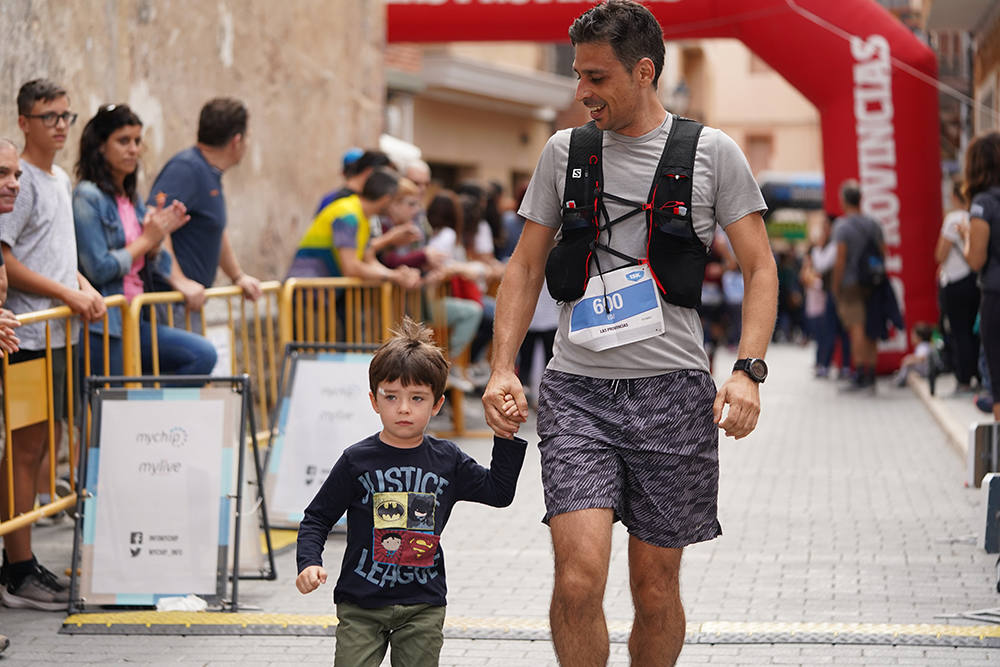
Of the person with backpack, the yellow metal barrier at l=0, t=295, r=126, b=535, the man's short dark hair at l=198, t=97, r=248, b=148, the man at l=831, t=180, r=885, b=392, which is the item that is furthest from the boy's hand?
the man at l=831, t=180, r=885, b=392

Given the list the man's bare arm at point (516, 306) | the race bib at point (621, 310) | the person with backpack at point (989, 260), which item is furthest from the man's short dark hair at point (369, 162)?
the race bib at point (621, 310)

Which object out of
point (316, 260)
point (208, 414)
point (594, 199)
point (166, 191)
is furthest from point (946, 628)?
point (316, 260)

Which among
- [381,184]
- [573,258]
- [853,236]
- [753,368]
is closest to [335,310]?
[381,184]

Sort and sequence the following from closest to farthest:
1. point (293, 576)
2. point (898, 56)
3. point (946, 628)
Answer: point (946, 628) → point (293, 576) → point (898, 56)

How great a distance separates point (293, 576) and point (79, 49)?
3.91 meters

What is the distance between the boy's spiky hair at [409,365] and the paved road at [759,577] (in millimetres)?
1559

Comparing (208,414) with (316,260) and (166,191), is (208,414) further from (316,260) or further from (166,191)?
(316,260)

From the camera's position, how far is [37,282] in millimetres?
5965

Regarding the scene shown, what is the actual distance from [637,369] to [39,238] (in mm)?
3094

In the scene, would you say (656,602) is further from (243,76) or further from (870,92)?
(870,92)

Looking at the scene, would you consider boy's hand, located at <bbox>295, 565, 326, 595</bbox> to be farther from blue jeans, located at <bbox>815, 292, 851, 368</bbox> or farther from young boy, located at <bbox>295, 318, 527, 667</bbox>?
blue jeans, located at <bbox>815, 292, 851, 368</bbox>

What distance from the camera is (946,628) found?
18.1ft

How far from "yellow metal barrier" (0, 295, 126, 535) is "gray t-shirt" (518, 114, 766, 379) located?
262 centimetres

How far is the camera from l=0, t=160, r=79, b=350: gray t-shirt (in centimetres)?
597
